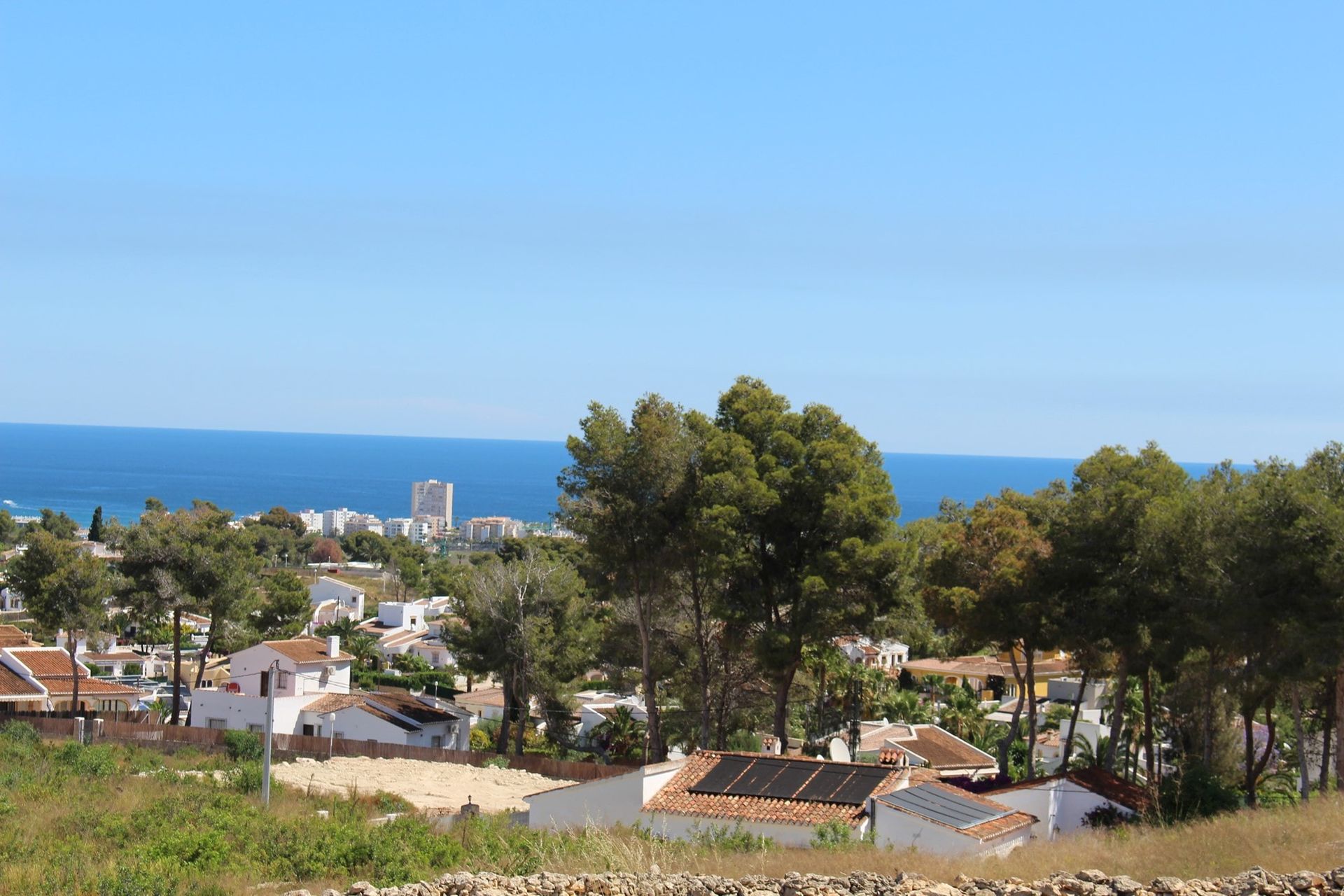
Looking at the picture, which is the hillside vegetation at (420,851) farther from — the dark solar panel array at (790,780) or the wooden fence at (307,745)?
the wooden fence at (307,745)

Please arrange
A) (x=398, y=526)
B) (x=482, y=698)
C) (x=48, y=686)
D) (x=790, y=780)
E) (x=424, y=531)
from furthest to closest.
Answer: (x=398, y=526), (x=424, y=531), (x=482, y=698), (x=48, y=686), (x=790, y=780)

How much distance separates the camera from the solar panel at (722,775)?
15891mm

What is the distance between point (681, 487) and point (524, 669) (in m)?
12.0

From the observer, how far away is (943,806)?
14.7m

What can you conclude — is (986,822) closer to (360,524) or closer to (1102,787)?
(1102,787)

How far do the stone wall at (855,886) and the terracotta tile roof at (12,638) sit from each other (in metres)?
35.3

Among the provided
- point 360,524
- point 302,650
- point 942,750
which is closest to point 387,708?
point 302,650

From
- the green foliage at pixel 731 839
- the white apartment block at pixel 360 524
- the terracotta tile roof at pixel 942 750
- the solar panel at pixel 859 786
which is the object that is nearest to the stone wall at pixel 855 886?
the green foliage at pixel 731 839

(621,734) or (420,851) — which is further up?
(420,851)

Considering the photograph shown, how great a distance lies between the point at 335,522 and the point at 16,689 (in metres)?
154

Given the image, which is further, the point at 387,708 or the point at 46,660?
the point at 46,660

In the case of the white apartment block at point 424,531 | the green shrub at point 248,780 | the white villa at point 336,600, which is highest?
the green shrub at point 248,780

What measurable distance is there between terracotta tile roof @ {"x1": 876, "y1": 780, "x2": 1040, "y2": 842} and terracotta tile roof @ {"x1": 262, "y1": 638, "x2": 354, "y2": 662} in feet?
78.0

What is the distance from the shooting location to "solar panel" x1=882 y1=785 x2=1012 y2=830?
14.2 metres
